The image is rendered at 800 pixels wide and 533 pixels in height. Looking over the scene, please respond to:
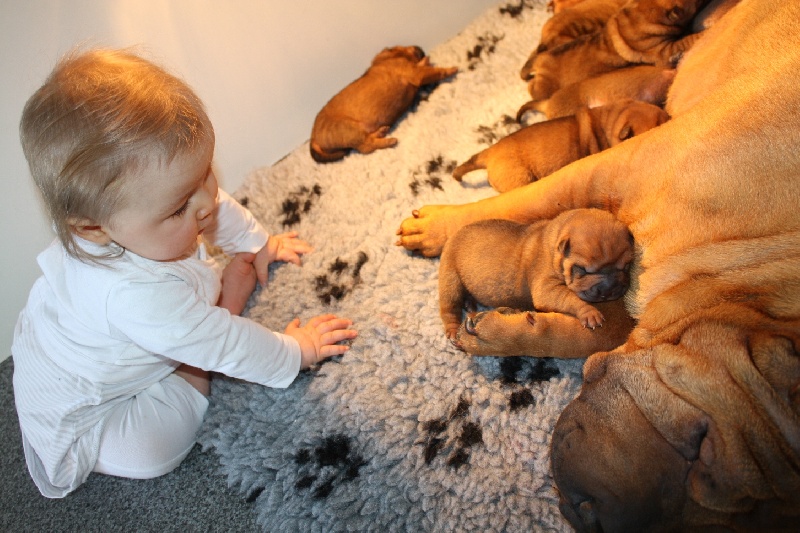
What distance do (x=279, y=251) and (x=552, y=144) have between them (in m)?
1.03

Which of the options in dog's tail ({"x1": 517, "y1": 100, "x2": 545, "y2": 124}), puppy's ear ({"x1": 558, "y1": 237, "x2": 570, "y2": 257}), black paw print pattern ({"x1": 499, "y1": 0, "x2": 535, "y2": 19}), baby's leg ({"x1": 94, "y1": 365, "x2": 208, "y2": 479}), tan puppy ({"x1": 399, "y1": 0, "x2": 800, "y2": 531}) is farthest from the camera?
black paw print pattern ({"x1": 499, "y1": 0, "x2": 535, "y2": 19})

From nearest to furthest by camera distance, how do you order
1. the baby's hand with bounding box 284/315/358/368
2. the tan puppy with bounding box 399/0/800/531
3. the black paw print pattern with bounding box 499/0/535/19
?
the tan puppy with bounding box 399/0/800/531 < the baby's hand with bounding box 284/315/358/368 < the black paw print pattern with bounding box 499/0/535/19

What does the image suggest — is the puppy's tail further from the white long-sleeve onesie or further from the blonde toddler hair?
the blonde toddler hair

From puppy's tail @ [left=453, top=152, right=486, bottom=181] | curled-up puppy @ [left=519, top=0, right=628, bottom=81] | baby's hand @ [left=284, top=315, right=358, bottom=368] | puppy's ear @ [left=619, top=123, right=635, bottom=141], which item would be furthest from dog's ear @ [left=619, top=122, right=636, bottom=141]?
baby's hand @ [left=284, top=315, right=358, bottom=368]

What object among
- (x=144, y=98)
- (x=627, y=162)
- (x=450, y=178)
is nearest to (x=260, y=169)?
(x=450, y=178)

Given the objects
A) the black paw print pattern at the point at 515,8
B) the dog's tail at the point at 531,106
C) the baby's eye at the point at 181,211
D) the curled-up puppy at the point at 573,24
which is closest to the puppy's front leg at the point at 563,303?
the baby's eye at the point at 181,211

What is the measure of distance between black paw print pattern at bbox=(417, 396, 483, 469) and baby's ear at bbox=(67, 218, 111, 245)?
37.7 inches

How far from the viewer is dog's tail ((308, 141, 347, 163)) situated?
2625 mm

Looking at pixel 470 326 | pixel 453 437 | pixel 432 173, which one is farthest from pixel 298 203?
pixel 453 437

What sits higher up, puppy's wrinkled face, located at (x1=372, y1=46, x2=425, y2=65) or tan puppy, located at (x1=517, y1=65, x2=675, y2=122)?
puppy's wrinkled face, located at (x1=372, y1=46, x2=425, y2=65)

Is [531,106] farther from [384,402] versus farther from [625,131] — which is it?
[384,402]

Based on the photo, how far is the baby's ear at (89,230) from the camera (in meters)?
1.46

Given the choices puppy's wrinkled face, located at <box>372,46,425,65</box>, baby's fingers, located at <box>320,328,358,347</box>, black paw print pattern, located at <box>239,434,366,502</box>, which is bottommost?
black paw print pattern, located at <box>239,434,366,502</box>

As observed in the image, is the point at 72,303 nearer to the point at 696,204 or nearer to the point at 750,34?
the point at 696,204
